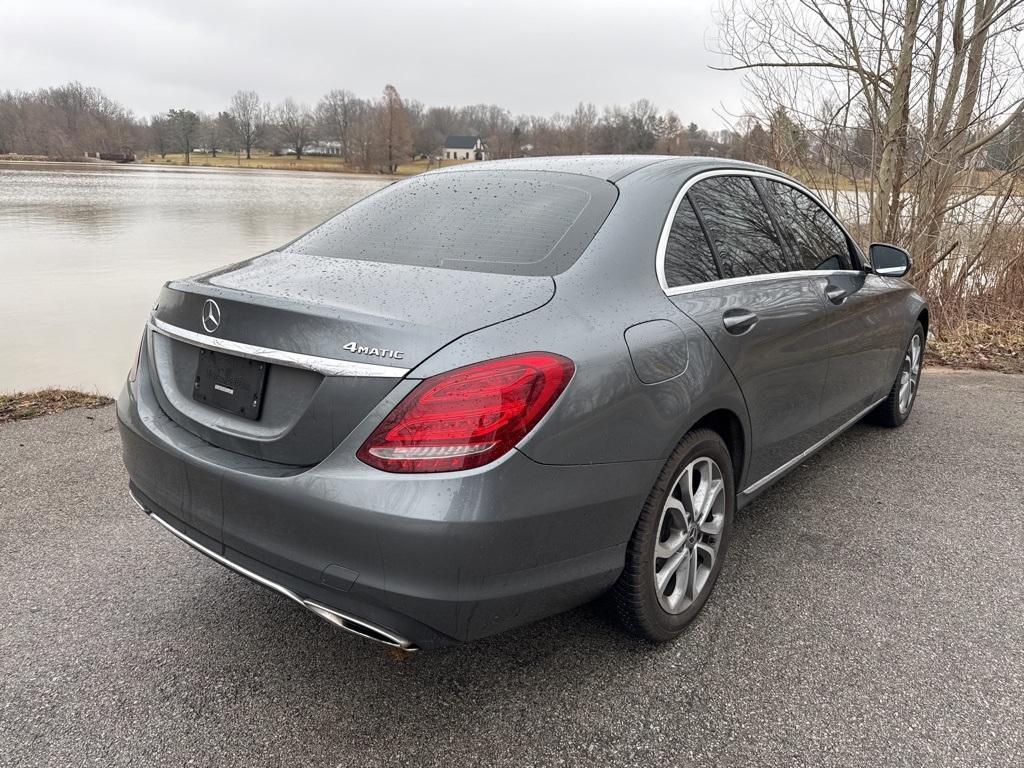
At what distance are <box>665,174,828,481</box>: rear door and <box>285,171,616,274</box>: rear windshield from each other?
0.35 meters

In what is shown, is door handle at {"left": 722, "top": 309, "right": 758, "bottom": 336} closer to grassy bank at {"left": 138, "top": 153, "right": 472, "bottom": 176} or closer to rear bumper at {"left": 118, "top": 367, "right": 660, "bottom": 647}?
rear bumper at {"left": 118, "top": 367, "right": 660, "bottom": 647}

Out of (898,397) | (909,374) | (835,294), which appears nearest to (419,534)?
(835,294)

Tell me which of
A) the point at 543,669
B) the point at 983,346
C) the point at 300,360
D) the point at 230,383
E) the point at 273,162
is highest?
the point at 273,162

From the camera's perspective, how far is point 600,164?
2.81m

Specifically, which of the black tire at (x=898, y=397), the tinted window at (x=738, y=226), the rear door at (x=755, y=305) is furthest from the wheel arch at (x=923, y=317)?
the tinted window at (x=738, y=226)

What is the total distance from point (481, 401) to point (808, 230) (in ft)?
7.90

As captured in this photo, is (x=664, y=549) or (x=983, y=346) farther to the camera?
(x=983, y=346)

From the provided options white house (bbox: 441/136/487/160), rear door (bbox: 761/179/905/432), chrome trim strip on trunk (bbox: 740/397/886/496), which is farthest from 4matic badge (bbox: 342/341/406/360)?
white house (bbox: 441/136/487/160)

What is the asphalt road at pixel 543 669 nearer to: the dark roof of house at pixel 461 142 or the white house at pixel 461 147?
the white house at pixel 461 147

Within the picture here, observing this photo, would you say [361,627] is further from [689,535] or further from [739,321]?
[739,321]

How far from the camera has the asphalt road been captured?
2000 mm

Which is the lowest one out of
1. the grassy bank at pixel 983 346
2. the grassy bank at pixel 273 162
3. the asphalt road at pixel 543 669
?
the asphalt road at pixel 543 669

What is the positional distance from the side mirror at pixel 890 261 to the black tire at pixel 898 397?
772 mm

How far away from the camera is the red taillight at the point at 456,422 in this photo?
5.69 feet
